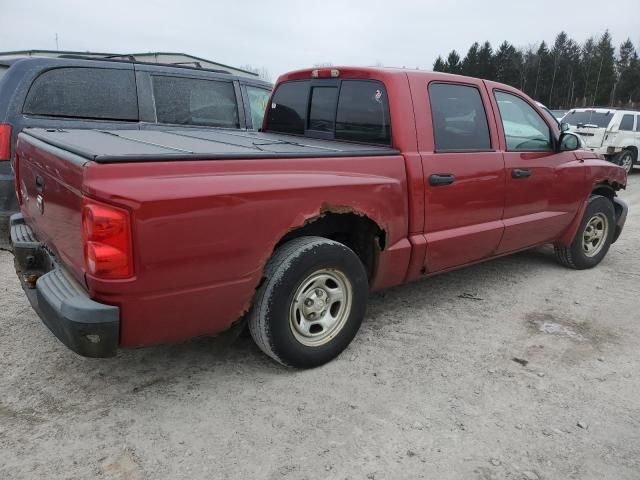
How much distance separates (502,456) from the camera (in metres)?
2.40

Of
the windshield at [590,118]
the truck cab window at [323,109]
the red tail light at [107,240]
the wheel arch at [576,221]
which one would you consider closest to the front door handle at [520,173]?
the wheel arch at [576,221]

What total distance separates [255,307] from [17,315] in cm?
203

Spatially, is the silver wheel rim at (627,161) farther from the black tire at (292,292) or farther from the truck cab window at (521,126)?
the black tire at (292,292)

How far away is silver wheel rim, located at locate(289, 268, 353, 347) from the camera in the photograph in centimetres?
297

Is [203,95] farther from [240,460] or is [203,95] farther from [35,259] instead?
[240,460]

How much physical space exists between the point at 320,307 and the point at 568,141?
2.87 m

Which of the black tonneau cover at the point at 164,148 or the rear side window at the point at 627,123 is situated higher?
the rear side window at the point at 627,123

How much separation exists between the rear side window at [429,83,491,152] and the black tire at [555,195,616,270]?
1787 millimetres

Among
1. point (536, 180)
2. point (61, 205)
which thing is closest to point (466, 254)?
point (536, 180)

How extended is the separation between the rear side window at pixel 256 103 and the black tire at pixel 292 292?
3534 millimetres

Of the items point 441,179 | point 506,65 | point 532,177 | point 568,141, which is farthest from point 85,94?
point 506,65

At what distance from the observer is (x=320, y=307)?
3.09 metres

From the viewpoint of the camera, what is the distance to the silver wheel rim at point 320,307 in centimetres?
297

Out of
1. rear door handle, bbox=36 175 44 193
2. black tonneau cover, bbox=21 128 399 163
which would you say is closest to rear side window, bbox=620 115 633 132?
black tonneau cover, bbox=21 128 399 163
